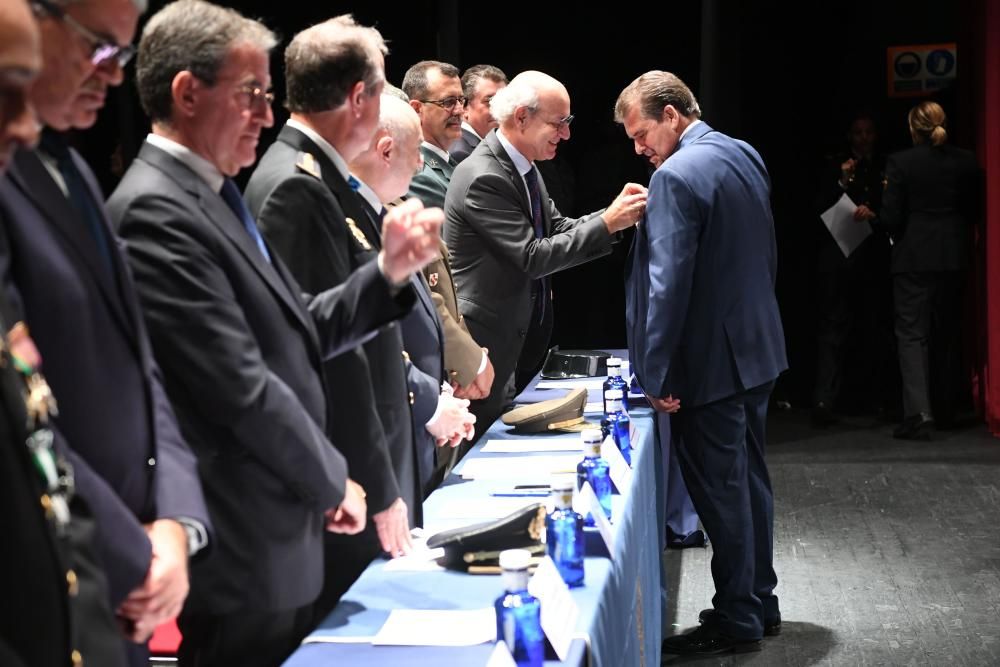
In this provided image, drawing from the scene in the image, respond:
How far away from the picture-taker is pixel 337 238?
2.13 meters

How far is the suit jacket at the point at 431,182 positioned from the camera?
154 inches

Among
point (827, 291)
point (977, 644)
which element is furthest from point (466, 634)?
point (827, 291)

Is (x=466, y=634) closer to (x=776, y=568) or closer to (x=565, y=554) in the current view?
(x=565, y=554)

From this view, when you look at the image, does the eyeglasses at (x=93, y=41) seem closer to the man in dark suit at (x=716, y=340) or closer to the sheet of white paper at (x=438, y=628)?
the sheet of white paper at (x=438, y=628)

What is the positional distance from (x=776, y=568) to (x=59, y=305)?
128 inches

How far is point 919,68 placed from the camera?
717 cm

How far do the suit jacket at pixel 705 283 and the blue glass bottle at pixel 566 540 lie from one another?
4.76ft

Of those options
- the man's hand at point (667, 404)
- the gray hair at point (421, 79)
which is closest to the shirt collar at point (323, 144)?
the man's hand at point (667, 404)

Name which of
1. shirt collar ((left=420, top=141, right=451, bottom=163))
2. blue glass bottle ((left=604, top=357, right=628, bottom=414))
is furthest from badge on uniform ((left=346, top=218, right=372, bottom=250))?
shirt collar ((left=420, top=141, right=451, bottom=163))

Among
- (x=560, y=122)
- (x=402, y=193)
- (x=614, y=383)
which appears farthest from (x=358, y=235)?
(x=560, y=122)

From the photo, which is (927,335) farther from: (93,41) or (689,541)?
(93,41)

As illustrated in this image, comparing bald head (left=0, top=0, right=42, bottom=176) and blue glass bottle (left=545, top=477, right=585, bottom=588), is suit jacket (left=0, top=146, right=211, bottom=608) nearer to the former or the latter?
bald head (left=0, top=0, right=42, bottom=176)

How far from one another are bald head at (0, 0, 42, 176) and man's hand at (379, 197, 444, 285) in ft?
2.85

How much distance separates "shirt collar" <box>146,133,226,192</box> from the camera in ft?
5.71
